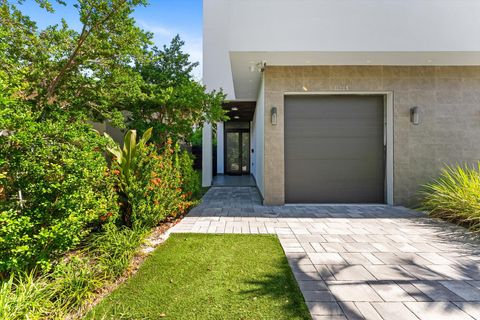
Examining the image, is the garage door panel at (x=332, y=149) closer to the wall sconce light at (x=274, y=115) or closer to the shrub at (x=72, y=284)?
the wall sconce light at (x=274, y=115)

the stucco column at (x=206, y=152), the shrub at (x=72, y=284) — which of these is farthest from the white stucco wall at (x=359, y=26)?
the stucco column at (x=206, y=152)

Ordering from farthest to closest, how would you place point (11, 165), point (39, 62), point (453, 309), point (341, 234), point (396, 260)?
point (341, 234)
point (39, 62)
point (396, 260)
point (11, 165)
point (453, 309)

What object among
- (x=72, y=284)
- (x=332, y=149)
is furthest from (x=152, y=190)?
(x=332, y=149)

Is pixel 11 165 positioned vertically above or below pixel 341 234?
above

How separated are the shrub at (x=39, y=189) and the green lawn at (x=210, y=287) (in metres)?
0.80

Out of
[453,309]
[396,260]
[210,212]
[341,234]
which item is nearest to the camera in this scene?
[453,309]

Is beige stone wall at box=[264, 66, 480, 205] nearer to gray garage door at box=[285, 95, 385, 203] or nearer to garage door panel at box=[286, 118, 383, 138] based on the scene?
gray garage door at box=[285, 95, 385, 203]

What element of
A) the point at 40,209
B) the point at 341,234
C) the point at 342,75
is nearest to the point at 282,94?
the point at 342,75

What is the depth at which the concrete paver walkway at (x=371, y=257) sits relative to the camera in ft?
7.16

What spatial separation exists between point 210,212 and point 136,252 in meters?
2.52

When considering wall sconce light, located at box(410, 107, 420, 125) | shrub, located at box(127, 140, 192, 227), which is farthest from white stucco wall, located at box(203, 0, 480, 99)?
shrub, located at box(127, 140, 192, 227)

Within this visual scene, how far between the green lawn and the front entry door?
11.8 m

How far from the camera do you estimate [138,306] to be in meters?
2.19

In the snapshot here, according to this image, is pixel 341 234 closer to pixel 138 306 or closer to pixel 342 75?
pixel 138 306
